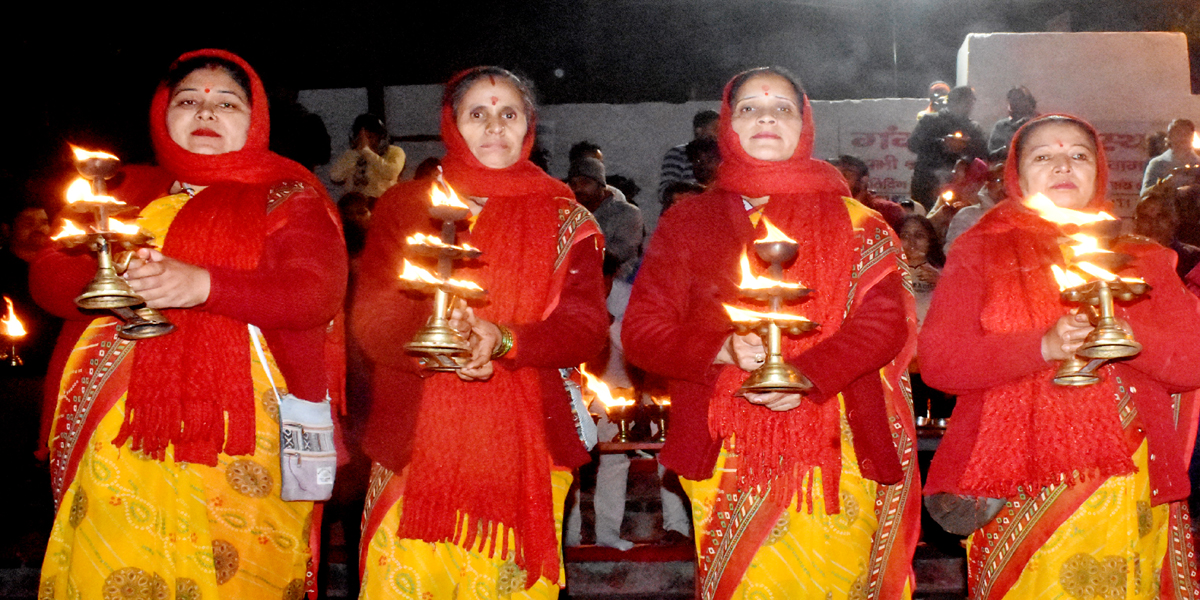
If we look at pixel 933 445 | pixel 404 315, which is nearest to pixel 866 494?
pixel 404 315

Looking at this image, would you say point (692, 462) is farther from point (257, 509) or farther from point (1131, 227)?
point (1131, 227)

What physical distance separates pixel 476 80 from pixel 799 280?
120cm

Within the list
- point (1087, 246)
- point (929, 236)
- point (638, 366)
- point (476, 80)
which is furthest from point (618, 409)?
point (1087, 246)

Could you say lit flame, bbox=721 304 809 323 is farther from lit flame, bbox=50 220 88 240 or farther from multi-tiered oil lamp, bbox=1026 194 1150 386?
lit flame, bbox=50 220 88 240

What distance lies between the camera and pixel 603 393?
249 inches

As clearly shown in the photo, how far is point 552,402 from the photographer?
3391 millimetres

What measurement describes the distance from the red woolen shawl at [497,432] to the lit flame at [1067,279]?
1.40 m

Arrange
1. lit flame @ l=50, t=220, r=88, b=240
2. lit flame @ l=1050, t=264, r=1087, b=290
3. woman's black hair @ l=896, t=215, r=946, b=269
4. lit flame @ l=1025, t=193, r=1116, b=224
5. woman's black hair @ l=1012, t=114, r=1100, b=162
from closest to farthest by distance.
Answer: lit flame @ l=50, t=220, r=88, b=240
lit flame @ l=1050, t=264, r=1087, b=290
lit flame @ l=1025, t=193, r=1116, b=224
woman's black hair @ l=1012, t=114, r=1100, b=162
woman's black hair @ l=896, t=215, r=946, b=269

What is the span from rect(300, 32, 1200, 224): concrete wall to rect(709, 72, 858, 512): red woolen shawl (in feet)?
22.1

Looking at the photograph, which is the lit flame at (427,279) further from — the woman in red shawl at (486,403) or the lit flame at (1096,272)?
the lit flame at (1096,272)

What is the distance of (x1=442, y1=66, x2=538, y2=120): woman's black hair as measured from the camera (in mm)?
3578

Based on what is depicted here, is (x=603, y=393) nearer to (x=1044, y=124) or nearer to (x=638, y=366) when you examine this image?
(x=638, y=366)

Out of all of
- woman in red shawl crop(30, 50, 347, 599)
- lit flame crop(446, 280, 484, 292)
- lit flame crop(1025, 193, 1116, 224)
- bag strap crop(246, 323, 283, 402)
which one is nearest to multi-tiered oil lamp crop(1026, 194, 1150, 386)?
lit flame crop(1025, 193, 1116, 224)

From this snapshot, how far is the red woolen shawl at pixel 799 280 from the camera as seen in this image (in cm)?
315
